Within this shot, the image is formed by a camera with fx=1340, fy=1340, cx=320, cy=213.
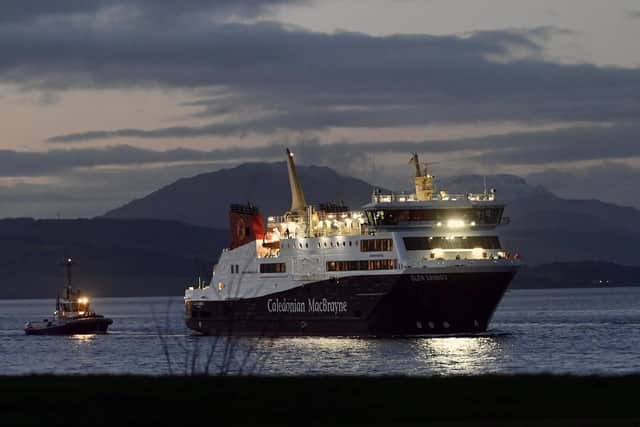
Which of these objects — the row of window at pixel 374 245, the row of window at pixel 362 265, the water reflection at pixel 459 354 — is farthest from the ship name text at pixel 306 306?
the water reflection at pixel 459 354

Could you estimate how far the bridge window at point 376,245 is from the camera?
77.4 meters

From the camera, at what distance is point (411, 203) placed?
77625 mm

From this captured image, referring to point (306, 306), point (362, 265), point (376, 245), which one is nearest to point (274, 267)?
point (306, 306)

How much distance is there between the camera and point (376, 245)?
256 ft

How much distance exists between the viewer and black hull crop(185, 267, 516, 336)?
7581 cm

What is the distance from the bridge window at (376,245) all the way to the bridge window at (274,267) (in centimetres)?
760

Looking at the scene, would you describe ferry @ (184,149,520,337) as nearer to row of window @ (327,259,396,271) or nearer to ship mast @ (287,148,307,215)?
row of window @ (327,259,396,271)

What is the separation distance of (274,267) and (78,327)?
101ft
